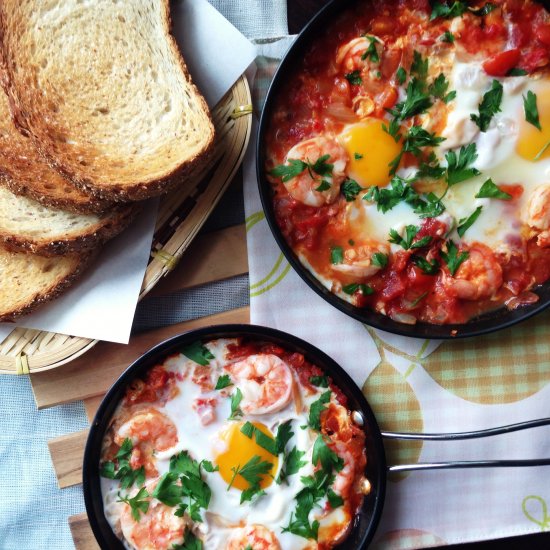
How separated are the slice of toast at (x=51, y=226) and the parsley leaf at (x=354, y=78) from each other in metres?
1.27

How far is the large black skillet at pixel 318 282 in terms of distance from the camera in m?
3.15

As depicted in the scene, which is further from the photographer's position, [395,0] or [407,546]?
[407,546]

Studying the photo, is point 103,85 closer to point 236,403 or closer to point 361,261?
point 361,261

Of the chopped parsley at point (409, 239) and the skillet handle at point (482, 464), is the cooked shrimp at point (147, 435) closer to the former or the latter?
the skillet handle at point (482, 464)

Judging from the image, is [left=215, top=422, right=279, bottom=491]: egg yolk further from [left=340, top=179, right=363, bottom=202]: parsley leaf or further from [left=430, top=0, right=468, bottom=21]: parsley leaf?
[left=430, top=0, right=468, bottom=21]: parsley leaf

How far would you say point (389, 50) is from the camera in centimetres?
327

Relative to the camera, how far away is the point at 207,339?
132 inches

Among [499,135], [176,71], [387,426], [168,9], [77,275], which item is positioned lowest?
[387,426]

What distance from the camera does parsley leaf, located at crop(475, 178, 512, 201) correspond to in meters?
3.26

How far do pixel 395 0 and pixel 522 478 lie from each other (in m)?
2.72

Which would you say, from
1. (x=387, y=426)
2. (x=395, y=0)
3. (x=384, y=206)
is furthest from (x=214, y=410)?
(x=395, y=0)

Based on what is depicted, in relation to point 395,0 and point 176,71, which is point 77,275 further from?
point 395,0

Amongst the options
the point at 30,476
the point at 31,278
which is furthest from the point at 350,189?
the point at 30,476

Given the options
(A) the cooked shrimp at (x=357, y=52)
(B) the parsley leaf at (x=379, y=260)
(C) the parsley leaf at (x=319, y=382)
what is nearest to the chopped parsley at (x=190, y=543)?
(C) the parsley leaf at (x=319, y=382)
